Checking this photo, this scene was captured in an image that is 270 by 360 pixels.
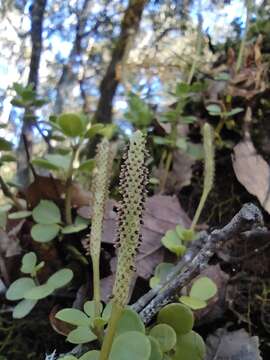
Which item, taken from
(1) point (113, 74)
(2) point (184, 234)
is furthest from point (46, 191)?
(1) point (113, 74)

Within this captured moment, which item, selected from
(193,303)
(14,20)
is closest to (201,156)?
(193,303)

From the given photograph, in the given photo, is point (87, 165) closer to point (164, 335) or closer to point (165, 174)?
point (165, 174)

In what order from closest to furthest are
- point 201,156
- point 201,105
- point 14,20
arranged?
point 201,156 < point 201,105 < point 14,20

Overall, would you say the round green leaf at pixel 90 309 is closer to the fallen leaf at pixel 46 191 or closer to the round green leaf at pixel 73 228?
the round green leaf at pixel 73 228

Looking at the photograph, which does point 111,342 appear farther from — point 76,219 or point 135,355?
point 76,219

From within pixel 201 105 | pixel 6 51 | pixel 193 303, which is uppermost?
pixel 6 51

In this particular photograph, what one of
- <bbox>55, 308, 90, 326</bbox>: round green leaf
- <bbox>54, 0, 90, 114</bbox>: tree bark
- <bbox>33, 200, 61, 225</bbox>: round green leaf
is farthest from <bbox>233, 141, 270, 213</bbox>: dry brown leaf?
<bbox>54, 0, 90, 114</bbox>: tree bark
